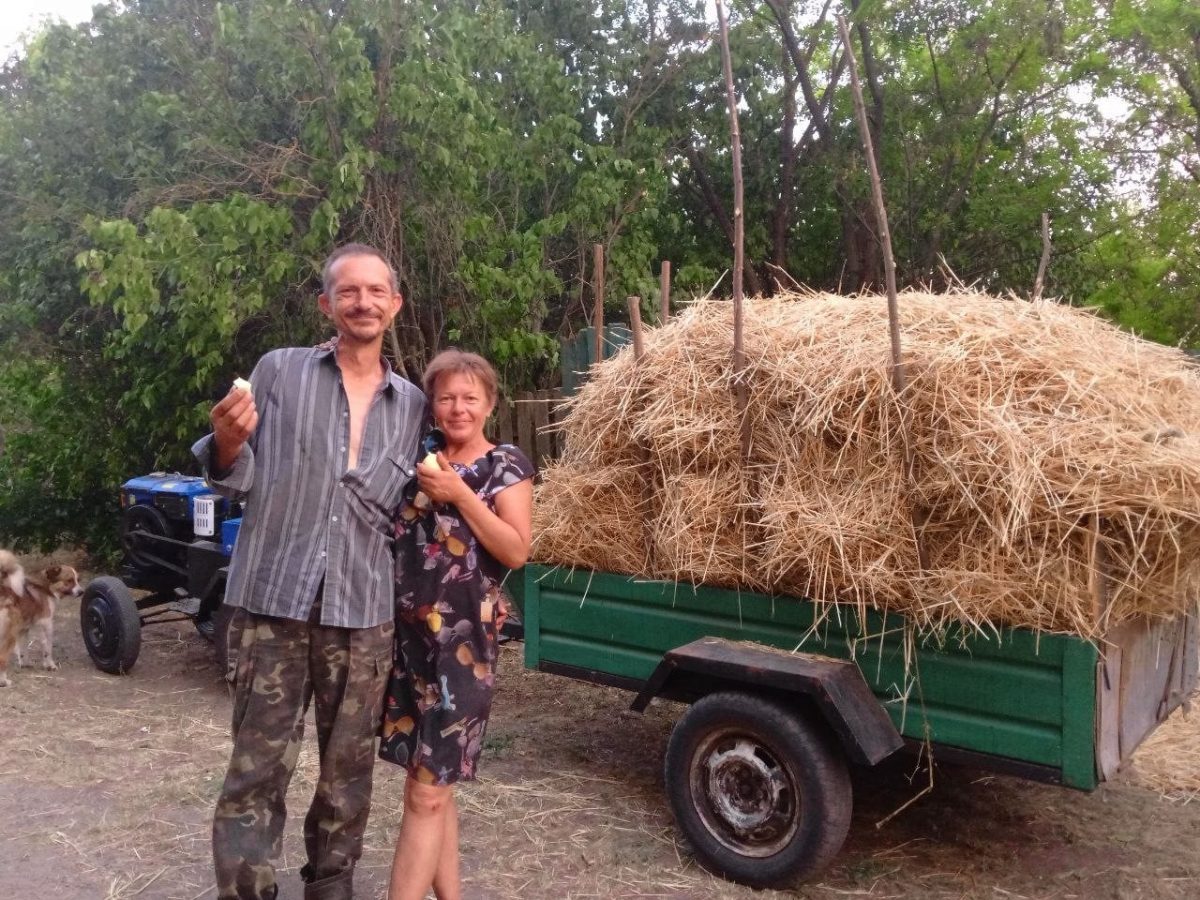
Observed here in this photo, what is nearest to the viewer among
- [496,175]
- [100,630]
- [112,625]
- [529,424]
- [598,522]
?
[598,522]

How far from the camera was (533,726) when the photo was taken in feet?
18.6

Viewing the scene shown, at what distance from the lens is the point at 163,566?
709 cm

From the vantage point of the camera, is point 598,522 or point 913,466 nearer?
point 913,466

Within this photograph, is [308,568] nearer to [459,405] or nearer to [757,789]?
[459,405]

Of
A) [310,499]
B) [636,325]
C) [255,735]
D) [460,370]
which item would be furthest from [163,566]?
[460,370]

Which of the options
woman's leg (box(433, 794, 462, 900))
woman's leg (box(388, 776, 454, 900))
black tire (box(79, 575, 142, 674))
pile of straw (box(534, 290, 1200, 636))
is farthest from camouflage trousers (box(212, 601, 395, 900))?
black tire (box(79, 575, 142, 674))

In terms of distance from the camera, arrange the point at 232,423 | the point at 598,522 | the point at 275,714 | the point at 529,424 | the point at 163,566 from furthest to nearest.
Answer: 1. the point at 529,424
2. the point at 163,566
3. the point at 598,522
4. the point at 275,714
5. the point at 232,423

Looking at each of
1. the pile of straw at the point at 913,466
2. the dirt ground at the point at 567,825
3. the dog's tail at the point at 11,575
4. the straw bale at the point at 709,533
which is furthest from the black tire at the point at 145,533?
the straw bale at the point at 709,533

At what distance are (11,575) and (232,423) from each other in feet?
16.0

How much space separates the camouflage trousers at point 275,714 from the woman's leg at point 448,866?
316 millimetres

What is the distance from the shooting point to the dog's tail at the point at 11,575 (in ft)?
21.6

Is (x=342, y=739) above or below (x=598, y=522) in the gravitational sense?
below

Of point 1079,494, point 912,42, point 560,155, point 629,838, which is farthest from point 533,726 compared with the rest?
point 912,42

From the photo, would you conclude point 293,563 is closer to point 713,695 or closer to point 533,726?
point 713,695
